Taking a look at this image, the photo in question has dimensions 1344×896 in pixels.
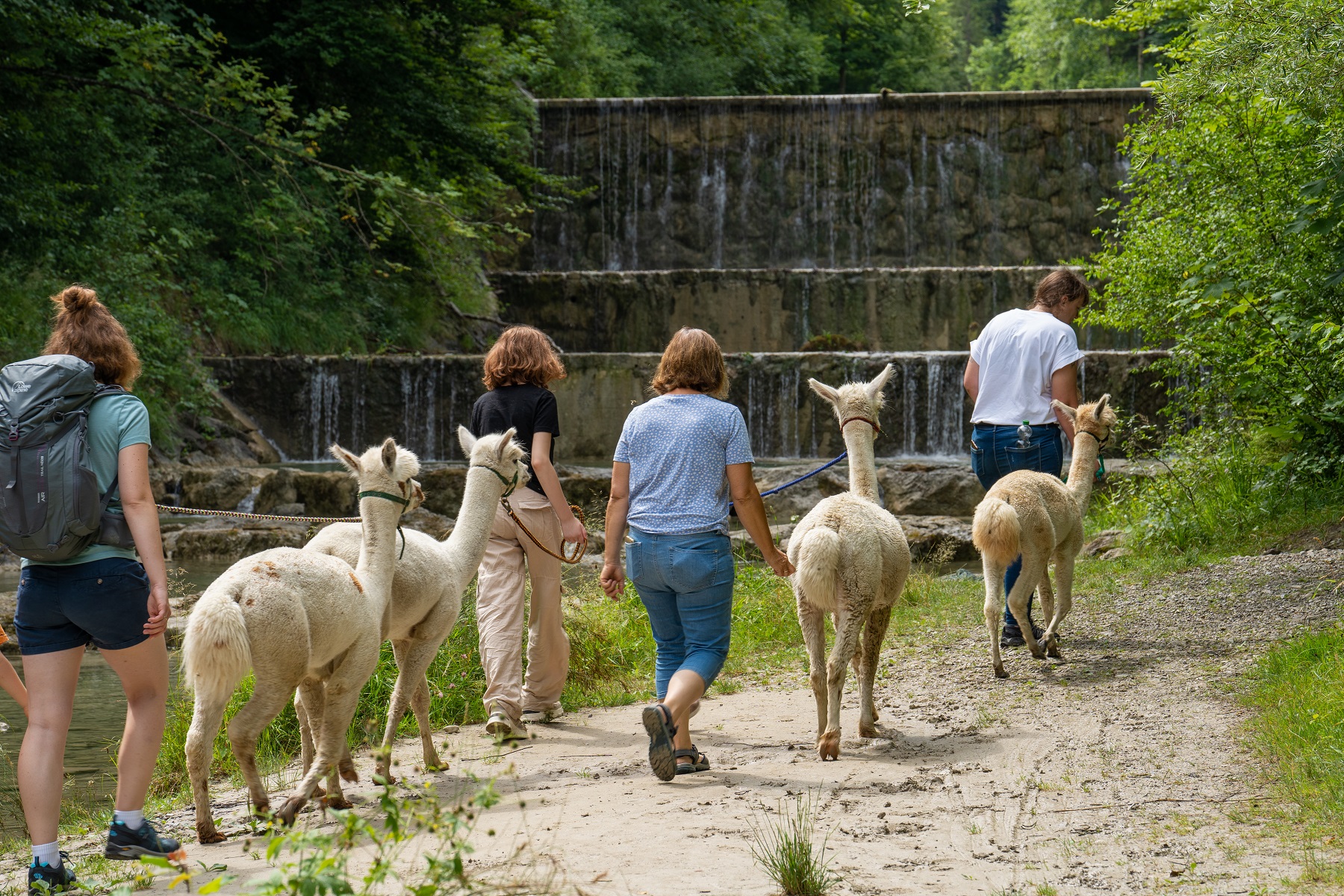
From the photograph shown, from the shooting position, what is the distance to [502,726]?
582 cm

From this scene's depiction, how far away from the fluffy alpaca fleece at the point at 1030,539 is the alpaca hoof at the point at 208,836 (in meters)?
3.91

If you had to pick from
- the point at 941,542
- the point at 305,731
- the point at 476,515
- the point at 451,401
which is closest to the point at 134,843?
the point at 305,731

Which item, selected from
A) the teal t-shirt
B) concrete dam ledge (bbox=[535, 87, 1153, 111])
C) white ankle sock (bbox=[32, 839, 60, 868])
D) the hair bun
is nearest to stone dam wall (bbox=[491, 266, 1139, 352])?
concrete dam ledge (bbox=[535, 87, 1153, 111])

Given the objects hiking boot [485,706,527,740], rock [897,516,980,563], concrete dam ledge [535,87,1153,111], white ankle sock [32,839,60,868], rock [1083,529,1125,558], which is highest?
concrete dam ledge [535,87,1153,111]

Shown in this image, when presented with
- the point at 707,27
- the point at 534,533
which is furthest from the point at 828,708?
the point at 707,27

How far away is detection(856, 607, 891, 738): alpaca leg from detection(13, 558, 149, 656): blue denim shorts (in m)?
3.05

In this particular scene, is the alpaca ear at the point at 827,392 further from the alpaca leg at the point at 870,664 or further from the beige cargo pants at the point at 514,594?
the beige cargo pants at the point at 514,594

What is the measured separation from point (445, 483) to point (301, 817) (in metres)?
11.0

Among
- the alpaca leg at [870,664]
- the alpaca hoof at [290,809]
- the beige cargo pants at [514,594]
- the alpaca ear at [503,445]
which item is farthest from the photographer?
the beige cargo pants at [514,594]

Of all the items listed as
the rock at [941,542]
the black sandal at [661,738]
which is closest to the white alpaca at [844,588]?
the black sandal at [661,738]

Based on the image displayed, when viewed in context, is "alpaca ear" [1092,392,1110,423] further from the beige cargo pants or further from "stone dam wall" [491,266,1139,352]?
"stone dam wall" [491,266,1139,352]

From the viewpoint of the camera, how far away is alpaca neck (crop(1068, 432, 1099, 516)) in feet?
24.3

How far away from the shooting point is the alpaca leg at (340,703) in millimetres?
4500

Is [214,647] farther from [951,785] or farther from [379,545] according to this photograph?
[951,785]
